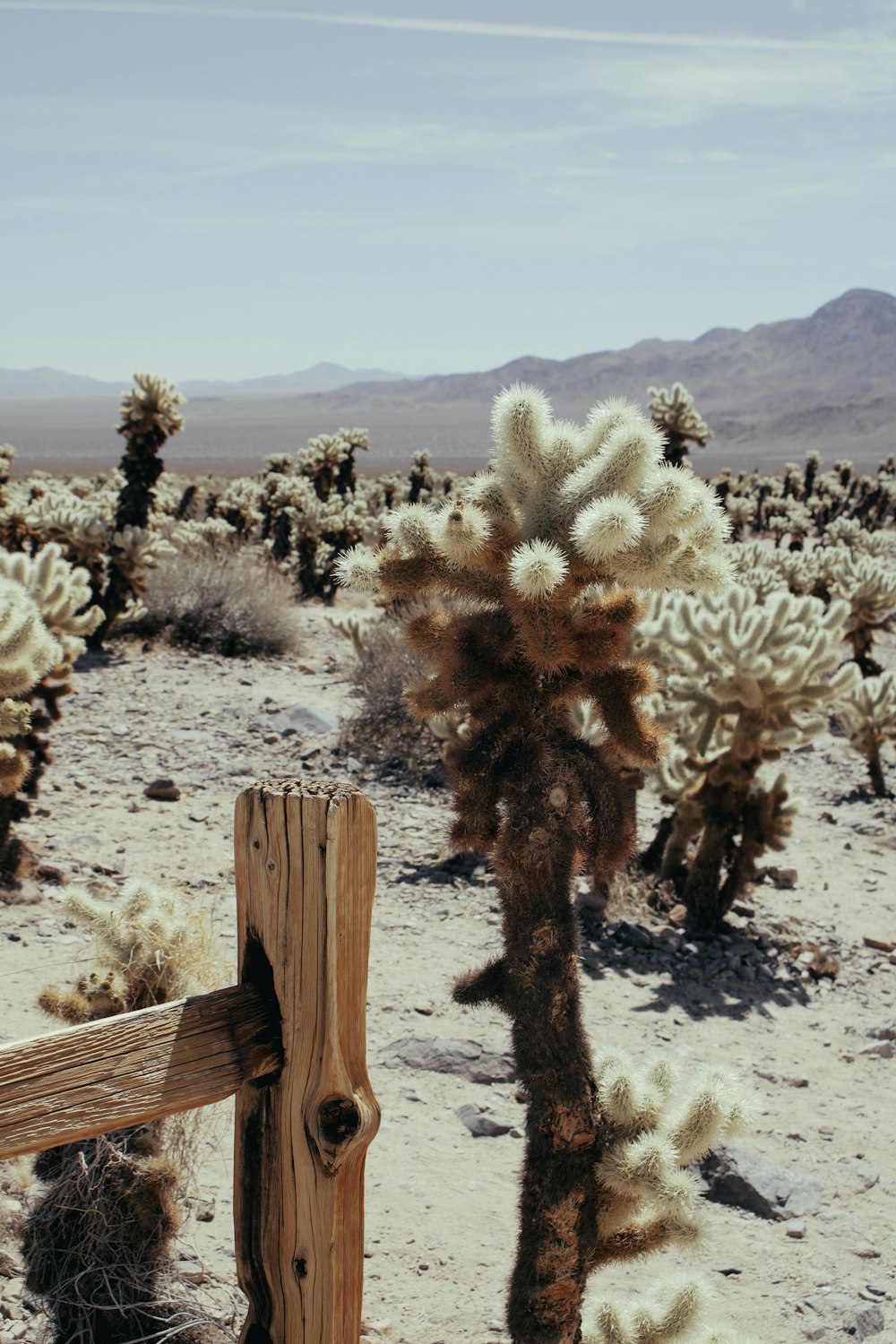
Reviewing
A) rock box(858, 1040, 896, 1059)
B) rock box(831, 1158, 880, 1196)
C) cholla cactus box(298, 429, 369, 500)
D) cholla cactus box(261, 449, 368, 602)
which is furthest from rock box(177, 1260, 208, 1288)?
cholla cactus box(298, 429, 369, 500)

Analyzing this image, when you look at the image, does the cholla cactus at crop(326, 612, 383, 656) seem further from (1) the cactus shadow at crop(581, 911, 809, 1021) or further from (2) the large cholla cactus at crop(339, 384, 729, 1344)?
(2) the large cholla cactus at crop(339, 384, 729, 1344)

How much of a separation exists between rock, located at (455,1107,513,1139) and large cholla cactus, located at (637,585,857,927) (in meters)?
3.06

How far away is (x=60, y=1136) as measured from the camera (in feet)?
5.95

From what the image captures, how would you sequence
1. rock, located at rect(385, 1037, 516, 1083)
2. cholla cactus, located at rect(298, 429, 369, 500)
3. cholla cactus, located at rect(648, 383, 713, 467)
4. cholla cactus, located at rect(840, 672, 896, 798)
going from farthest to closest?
1. cholla cactus, located at rect(298, 429, 369, 500)
2. cholla cactus, located at rect(840, 672, 896, 798)
3. cholla cactus, located at rect(648, 383, 713, 467)
4. rock, located at rect(385, 1037, 516, 1083)

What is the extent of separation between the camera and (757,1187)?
480 cm

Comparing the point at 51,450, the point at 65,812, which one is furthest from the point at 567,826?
the point at 51,450

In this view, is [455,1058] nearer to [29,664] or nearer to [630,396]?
[29,664]

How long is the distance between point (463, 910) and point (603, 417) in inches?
192

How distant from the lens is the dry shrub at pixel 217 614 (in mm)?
13805

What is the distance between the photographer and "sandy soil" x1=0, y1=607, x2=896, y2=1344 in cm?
412

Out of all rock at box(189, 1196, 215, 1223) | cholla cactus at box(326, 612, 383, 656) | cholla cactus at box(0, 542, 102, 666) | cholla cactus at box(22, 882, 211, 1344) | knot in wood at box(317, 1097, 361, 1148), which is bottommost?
rock at box(189, 1196, 215, 1223)

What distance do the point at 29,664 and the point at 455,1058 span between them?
2978 millimetres

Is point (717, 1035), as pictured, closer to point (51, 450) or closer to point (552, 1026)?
point (552, 1026)

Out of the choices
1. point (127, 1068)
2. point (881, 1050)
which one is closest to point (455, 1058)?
point (881, 1050)
